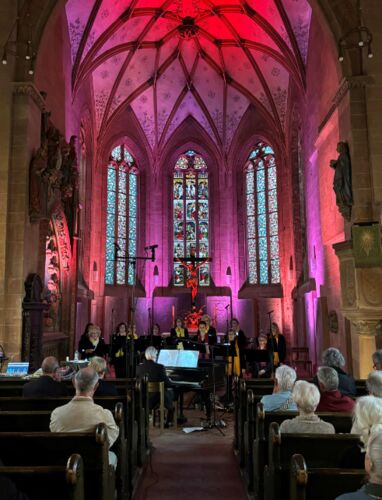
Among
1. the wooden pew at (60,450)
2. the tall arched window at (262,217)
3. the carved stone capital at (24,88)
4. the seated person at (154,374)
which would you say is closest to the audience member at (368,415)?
the wooden pew at (60,450)

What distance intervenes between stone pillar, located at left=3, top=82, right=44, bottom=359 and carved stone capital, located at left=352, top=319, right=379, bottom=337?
680cm

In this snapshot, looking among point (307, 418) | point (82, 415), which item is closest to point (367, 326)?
point (307, 418)

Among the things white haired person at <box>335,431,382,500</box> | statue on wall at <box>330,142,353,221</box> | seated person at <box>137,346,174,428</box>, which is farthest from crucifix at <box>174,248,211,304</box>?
white haired person at <box>335,431,382,500</box>

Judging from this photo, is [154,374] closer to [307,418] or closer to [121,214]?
[307,418]

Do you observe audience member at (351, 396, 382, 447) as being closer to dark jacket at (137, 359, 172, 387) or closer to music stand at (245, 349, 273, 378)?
dark jacket at (137, 359, 172, 387)

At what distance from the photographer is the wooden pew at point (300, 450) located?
9.80ft

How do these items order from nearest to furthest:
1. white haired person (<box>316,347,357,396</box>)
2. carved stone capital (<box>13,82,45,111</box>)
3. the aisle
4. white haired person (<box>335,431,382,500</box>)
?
white haired person (<box>335,431,382,500</box>)
the aisle
white haired person (<box>316,347,357,396</box>)
carved stone capital (<box>13,82,45,111</box>)

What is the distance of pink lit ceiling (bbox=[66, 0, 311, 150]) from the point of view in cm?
1455

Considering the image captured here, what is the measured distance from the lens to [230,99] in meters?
19.9

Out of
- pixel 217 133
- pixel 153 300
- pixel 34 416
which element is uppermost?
pixel 217 133

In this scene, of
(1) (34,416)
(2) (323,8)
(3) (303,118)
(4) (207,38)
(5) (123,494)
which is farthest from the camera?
(4) (207,38)

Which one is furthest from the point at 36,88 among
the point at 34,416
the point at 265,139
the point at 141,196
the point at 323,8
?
the point at 265,139

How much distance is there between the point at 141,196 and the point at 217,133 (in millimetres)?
4556

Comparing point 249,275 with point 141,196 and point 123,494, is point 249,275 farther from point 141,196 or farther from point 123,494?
point 123,494
